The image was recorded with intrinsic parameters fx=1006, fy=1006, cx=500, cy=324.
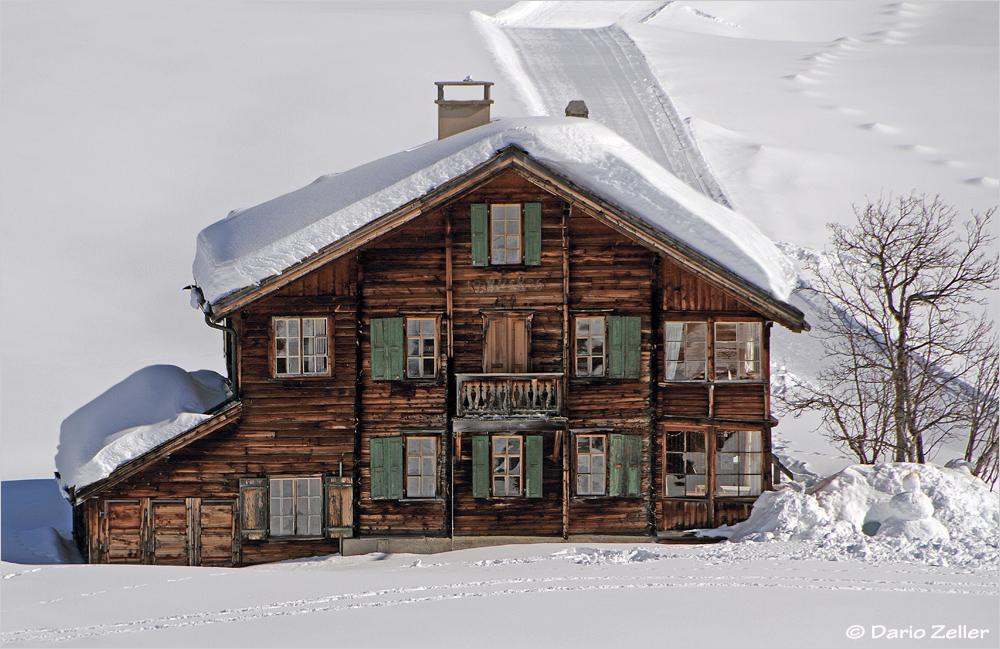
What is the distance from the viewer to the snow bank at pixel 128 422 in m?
20.9

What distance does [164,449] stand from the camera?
2111 cm

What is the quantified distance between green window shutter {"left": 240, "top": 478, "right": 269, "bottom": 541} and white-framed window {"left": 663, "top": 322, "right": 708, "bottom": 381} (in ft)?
30.0

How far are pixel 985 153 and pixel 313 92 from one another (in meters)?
40.5

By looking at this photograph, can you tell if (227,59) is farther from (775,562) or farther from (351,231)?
(775,562)

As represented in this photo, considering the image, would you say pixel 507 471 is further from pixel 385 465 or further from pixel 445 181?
pixel 445 181

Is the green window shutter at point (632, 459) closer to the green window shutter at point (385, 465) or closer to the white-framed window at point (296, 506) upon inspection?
the green window shutter at point (385, 465)

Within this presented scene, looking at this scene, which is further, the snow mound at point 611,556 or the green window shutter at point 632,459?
the green window shutter at point 632,459

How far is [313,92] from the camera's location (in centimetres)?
6328

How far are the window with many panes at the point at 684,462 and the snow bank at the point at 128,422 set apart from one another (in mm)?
10125

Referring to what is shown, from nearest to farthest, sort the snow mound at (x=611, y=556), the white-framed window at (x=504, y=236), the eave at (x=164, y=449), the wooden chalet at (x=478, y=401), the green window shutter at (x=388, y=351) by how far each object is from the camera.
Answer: the snow mound at (x=611, y=556), the eave at (x=164, y=449), the wooden chalet at (x=478, y=401), the green window shutter at (x=388, y=351), the white-framed window at (x=504, y=236)

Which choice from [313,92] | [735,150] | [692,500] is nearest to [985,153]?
[735,150]

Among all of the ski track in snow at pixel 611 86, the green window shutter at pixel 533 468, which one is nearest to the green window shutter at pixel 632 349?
the green window shutter at pixel 533 468

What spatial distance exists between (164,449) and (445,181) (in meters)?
8.16

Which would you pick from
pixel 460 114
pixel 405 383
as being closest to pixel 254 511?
pixel 405 383
